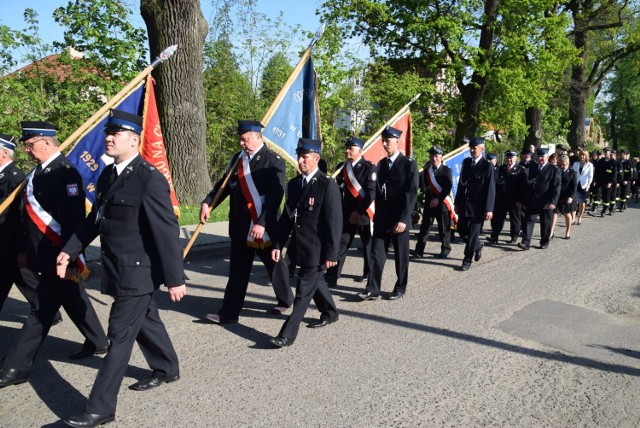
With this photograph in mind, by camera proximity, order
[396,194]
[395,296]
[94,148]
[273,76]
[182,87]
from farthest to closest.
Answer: [273,76] → [182,87] → [396,194] → [395,296] → [94,148]

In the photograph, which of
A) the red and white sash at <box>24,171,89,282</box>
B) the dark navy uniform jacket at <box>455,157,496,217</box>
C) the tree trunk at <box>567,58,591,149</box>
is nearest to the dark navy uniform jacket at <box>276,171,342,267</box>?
the red and white sash at <box>24,171,89,282</box>

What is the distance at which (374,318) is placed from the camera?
5.89 meters

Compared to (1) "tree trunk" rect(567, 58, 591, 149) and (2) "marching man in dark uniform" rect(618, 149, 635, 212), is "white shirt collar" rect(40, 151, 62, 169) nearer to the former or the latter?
(2) "marching man in dark uniform" rect(618, 149, 635, 212)

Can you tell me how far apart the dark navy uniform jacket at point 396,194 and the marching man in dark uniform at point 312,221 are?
150 cm

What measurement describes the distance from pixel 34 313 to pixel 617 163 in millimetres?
16606

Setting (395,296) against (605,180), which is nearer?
(395,296)

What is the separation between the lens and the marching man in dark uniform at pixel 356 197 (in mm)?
7332

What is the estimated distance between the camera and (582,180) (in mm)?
13891

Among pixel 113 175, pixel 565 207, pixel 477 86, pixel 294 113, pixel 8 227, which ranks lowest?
pixel 565 207

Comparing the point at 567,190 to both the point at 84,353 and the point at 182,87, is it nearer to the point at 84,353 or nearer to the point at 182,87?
the point at 182,87

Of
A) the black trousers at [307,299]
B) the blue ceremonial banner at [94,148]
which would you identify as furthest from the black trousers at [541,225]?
the blue ceremonial banner at [94,148]

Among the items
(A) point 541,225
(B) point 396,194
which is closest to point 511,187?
(A) point 541,225

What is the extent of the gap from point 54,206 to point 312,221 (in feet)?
7.27

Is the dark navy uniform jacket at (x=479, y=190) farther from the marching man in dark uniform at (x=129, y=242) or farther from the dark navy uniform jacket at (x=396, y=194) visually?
the marching man in dark uniform at (x=129, y=242)
